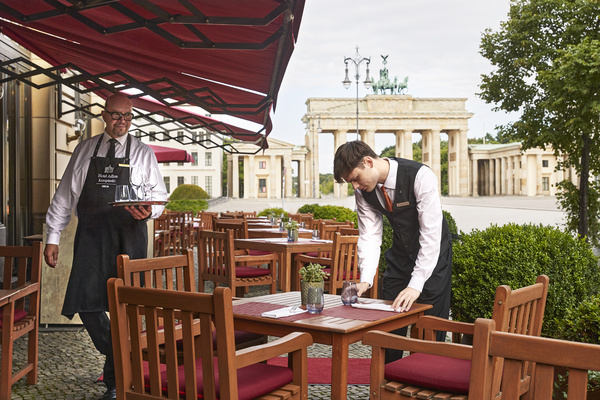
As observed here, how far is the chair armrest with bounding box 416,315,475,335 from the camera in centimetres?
326

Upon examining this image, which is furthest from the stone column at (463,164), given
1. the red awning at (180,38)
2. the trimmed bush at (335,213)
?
the red awning at (180,38)

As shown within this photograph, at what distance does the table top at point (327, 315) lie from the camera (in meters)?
2.89

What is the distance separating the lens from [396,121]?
8400 cm

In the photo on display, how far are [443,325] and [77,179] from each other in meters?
2.54

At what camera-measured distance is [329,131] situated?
278 feet

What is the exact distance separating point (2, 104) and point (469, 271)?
6790 mm

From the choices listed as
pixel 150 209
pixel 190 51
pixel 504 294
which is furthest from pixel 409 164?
pixel 190 51

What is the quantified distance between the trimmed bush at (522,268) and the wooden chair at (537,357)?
9.67 ft

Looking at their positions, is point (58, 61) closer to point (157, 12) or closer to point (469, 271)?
point (157, 12)

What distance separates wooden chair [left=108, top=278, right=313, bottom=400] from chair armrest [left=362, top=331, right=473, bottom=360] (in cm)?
28

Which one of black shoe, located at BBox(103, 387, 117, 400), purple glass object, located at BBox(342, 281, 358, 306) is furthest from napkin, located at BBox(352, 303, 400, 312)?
black shoe, located at BBox(103, 387, 117, 400)

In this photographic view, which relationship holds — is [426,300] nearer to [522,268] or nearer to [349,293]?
[349,293]

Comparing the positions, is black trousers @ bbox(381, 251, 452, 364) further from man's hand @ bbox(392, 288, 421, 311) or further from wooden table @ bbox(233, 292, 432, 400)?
man's hand @ bbox(392, 288, 421, 311)

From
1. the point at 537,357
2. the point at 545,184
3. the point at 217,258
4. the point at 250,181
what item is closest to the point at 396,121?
the point at 250,181
